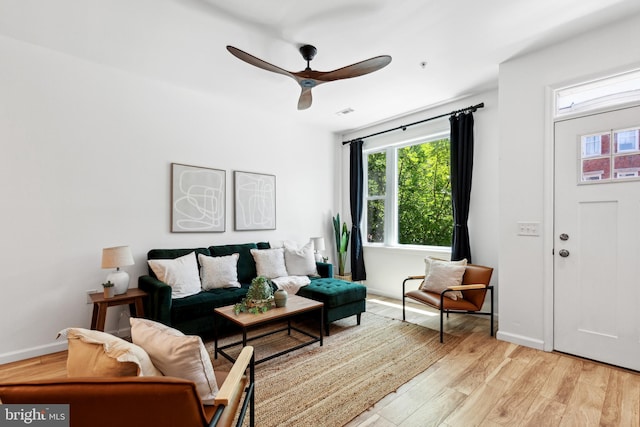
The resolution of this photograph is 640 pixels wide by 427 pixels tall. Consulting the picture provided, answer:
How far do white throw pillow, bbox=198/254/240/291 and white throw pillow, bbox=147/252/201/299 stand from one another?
0.13 metres

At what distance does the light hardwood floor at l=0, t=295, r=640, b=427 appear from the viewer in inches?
73.7

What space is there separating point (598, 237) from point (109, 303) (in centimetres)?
447

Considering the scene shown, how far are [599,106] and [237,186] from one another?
158 inches

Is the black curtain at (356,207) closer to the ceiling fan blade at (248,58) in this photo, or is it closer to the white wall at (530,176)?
the white wall at (530,176)

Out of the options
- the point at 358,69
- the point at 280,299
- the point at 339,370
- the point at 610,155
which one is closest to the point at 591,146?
the point at 610,155

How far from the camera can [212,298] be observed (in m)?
3.08

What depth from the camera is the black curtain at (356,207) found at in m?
5.14

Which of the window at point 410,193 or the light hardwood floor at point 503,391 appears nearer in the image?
the light hardwood floor at point 503,391

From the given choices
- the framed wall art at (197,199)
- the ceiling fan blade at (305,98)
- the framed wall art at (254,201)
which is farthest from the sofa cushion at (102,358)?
the framed wall art at (254,201)

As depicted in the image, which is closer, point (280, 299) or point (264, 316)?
point (264, 316)

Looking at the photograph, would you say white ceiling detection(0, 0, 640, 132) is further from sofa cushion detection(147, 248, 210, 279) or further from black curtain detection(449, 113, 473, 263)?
sofa cushion detection(147, 248, 210, 279)

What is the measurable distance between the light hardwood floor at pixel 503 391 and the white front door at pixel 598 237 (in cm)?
24

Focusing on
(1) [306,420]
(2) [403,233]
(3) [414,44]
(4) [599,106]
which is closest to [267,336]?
(1) [306,420]

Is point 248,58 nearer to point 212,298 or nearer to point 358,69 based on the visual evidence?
point 358,69
